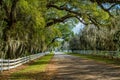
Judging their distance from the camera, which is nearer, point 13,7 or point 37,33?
point 13,7

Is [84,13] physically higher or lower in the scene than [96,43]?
higher

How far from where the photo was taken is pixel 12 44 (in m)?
24.1

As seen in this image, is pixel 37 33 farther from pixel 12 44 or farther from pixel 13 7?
pixel 13 7

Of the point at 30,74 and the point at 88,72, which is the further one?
the point at 88,72

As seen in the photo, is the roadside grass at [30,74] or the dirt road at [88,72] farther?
the roadside grass at [30,74]

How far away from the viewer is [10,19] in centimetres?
2222

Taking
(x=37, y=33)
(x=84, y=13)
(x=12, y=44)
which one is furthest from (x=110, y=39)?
(x=12, y=44)

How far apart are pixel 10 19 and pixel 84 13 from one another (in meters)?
9.91

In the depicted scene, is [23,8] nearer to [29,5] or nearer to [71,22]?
[29,5]

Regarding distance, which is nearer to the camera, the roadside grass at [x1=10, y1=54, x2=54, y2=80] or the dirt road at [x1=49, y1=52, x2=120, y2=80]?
the dirt road at [x1=49, y1=52, x2=120, y2=80]

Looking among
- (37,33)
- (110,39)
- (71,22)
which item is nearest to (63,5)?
(37,33)

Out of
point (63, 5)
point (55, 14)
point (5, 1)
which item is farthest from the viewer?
point (55, 14)

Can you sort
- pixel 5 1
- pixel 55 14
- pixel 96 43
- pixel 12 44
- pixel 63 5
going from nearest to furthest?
pixel 5 1
pixel 12 44
pixel 63 5
pixel 55 14
pixel 96 43

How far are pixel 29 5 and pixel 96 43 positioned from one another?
3527 centimetres
